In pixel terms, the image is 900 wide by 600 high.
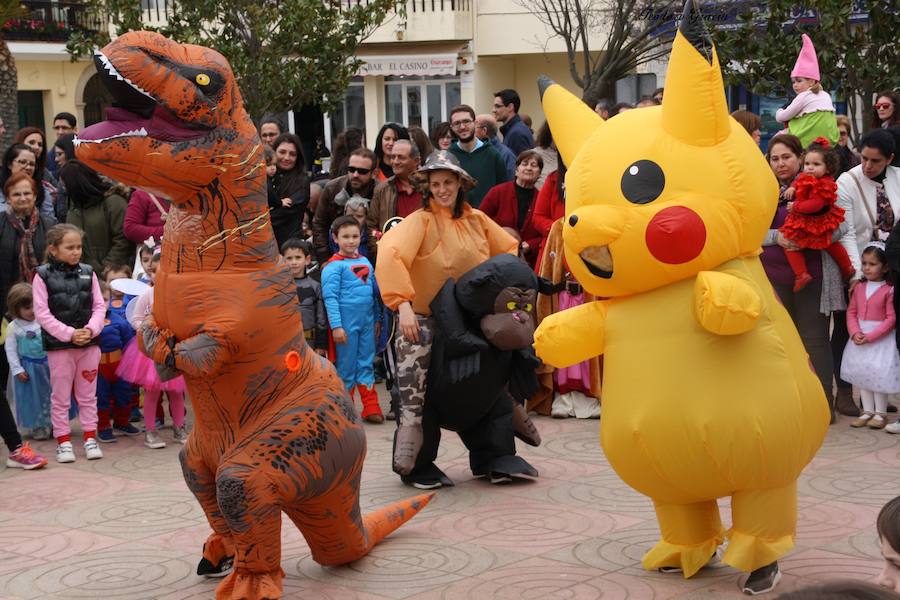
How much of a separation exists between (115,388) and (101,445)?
43 centimetres

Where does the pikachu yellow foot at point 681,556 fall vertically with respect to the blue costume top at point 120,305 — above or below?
below

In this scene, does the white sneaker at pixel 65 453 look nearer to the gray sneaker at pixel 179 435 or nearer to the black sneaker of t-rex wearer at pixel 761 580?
the gray sneaker at pixel 179 435

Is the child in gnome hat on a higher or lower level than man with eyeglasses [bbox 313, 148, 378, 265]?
higher

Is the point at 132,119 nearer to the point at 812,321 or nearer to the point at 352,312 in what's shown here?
the point at 352,312

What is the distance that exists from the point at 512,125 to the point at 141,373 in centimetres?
544

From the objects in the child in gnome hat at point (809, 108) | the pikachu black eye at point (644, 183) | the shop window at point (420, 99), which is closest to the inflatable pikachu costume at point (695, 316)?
the pikachu black eye at point (644, 183)

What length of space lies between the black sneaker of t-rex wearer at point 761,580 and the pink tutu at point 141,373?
14.4 ft

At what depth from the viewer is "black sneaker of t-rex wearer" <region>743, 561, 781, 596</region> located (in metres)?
5.12

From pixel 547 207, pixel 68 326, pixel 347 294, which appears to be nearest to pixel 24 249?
pixel 68 326

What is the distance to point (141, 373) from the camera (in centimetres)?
838

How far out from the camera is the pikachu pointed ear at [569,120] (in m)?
5.45

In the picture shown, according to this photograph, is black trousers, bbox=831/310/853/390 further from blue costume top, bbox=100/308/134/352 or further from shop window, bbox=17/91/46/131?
shop window, bbox=17/91/46/131

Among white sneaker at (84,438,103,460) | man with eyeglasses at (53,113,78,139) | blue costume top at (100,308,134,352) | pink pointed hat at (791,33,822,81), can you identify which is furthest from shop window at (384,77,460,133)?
white sneaker at (84,438,103,460)

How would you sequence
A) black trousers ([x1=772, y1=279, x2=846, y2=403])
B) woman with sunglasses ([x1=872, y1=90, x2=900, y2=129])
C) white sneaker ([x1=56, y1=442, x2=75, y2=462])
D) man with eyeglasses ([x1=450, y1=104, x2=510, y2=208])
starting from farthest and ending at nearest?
1. man with eyeglasses ([x1=450, y1=104, x2=510, y2=208])
2. woman with sunglasses ([x1=872, y1=90, x2=900, y2=129])
3. black trousers ([x1=772, y1=279, x2=846, y2=403])
4. white sneaker ([x1=56, y1=442, x2=75, y2=462])
